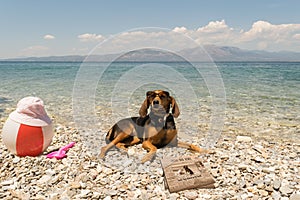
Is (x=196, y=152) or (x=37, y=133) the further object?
(x=196, y=152)

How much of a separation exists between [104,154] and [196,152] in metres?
2.04

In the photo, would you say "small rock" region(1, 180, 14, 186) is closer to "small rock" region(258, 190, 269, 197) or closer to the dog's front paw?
the dog's front paw

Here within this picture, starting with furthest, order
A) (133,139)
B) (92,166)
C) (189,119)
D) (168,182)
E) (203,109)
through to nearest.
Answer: (203,109)
(189,119)
(133,139)
(92,166)
(168,182)

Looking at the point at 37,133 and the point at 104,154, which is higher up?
the point at 37,133

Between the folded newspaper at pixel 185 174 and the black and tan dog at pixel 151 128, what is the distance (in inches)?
27.8

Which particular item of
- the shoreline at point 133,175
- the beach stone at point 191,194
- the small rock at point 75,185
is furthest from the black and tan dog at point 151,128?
the beach stone at point 191,194

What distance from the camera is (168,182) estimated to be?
4598 mm

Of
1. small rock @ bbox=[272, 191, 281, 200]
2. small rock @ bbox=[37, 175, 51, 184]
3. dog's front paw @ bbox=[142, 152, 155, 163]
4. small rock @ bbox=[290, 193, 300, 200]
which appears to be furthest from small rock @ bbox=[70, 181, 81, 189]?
small rock @ bbox=[290, 193, 300, 200]

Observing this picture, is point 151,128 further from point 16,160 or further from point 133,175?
point 16,160

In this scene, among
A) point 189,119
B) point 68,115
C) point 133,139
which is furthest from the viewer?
point 68,115

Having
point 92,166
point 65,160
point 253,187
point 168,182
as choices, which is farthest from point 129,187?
point 253,187

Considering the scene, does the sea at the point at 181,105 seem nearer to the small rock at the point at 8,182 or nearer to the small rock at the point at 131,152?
the small rock at the point at 131,152

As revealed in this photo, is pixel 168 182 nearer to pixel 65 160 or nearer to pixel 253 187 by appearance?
pixel 253 187

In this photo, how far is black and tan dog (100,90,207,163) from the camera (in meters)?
5.70
